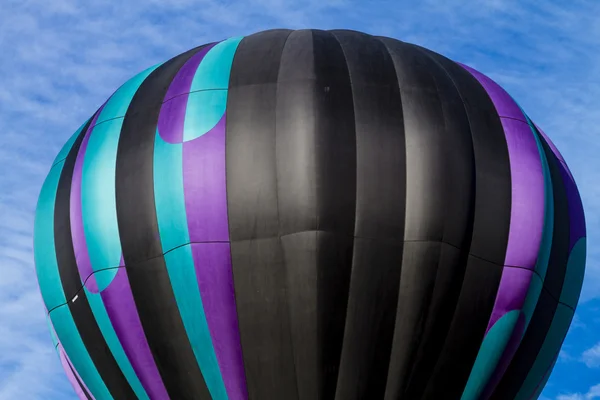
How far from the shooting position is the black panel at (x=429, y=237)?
1405 centimetres

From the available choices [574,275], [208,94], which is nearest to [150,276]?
[208,94]

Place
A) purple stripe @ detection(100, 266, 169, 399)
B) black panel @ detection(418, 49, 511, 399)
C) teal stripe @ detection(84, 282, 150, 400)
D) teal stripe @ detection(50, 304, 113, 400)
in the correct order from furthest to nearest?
teal stripe @ detection(50, 304, 113, 400) < teal stripe @ detection(84, 282, 150, 400) < purple stripe @ detection(100, 266, 169, 399) < black panel @ detection(418, 49, 511, 399)

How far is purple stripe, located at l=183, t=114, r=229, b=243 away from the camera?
13969 millimetres

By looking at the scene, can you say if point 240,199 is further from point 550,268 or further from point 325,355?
point 550,268

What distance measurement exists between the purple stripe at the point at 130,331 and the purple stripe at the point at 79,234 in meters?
0.25

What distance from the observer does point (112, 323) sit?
1469 cm

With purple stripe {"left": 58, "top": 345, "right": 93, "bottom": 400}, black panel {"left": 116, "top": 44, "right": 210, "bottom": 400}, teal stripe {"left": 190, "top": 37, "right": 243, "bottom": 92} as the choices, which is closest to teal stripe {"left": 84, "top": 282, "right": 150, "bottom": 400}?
black panel {"left": 116, "top": 44, "right": 210, "bottom": 400}

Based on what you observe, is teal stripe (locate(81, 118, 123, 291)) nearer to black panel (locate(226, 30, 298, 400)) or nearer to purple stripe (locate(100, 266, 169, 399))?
purple stripe (locate(100, 266, 169, 399))

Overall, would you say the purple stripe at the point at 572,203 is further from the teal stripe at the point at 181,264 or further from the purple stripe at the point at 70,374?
the purple stripe at the point at 70,374

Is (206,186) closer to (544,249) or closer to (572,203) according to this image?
(544,249)

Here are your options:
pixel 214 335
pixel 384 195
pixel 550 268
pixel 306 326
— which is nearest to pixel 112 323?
pixel 214 335

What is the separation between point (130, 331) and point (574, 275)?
4971 millimetres

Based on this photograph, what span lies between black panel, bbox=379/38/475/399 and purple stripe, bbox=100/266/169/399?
2431mm

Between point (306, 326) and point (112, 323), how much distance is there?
2157 millimetres
